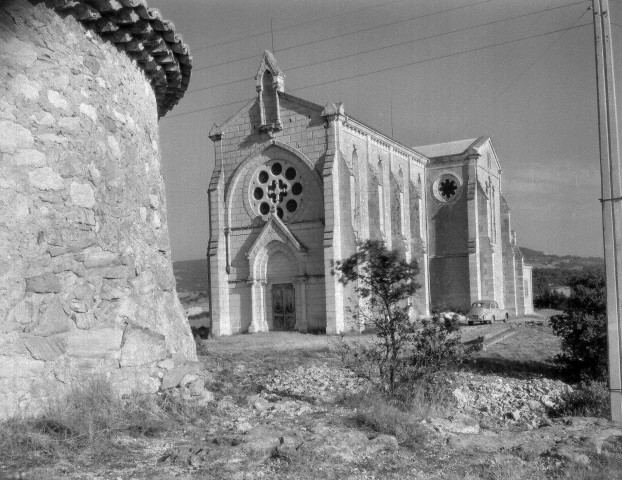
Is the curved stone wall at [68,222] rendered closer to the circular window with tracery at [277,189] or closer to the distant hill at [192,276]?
the circular window with tracery at [277,189]

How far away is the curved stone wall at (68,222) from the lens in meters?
5.72

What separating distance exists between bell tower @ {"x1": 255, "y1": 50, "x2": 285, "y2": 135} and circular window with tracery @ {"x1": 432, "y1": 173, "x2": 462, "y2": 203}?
14421 mm

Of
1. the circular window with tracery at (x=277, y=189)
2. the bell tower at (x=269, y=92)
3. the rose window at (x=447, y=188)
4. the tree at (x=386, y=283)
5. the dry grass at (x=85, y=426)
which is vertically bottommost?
the dry grass at (x=85, y=426)

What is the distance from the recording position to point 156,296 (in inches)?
291

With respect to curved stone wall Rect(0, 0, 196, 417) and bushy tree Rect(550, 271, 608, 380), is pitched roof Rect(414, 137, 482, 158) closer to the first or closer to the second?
bushy tree Rect(550, 271, 608, 380)

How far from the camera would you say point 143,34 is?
7.23 meters

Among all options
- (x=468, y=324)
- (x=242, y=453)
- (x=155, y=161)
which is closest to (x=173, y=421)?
(x=242, y=453)

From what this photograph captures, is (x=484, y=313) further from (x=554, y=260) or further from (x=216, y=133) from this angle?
(x=554, y=260)

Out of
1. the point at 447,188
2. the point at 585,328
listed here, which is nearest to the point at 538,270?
the point at 447,188

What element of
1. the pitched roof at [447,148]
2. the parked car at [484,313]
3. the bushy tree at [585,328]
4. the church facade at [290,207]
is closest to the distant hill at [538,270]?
the pitched roof at [447,148]

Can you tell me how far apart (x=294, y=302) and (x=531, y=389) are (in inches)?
617

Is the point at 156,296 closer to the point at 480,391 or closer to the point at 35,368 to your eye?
the point at 35,368

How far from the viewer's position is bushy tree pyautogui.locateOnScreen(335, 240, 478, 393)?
1019cm

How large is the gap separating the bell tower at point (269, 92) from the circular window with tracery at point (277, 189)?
5.56 feet
